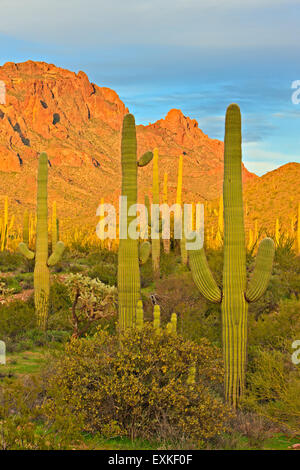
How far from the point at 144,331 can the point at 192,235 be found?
2.02 m

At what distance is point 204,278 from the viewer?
9320 millimetres

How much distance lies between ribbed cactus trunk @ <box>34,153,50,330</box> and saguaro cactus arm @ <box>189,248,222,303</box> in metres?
6.80

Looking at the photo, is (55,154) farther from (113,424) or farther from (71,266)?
(113,424)

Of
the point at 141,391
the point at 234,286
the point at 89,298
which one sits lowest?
the point at 141,391

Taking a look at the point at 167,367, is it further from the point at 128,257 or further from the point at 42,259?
the point at 42,259

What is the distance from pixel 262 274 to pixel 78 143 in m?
133

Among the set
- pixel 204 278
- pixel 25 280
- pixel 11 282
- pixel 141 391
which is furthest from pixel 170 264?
pixel 141 391

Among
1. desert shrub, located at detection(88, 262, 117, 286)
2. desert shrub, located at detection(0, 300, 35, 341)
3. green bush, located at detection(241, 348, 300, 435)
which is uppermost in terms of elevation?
desert shrub, located at detection(88, 262, 117, 286)

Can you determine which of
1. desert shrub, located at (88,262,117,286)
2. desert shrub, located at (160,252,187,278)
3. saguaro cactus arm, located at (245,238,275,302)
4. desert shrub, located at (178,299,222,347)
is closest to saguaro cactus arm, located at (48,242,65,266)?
desert shrub, located at (178,299,222,347)

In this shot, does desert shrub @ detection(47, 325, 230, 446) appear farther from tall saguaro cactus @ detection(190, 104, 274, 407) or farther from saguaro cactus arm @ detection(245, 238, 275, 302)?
saguaro cactus arm @ detection(245, 238, 275, 302)

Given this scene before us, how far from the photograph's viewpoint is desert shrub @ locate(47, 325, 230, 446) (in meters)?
7.23

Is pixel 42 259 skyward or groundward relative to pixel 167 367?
skyward

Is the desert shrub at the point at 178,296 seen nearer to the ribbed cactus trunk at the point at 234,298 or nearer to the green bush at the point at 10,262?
the ribbed cactus trunk at the point at 234,298

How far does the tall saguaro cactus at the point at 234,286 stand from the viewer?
29.9ft
